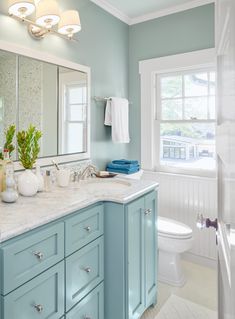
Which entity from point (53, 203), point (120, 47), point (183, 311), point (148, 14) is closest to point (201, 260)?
point (183, 311)

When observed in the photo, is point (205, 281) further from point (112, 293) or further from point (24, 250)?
point (24, 250)

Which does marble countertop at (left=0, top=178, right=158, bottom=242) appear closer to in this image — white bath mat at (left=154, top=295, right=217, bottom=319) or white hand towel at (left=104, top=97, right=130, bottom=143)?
white hand towel at (left=104, top=97, right=130, bottom=143)

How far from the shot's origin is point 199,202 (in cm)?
252

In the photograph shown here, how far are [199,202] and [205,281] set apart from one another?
69 centimetres

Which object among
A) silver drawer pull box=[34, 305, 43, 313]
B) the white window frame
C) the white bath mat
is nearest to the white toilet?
the white bath mat

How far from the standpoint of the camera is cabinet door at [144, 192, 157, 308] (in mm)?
1812

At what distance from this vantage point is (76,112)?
7.22 ft

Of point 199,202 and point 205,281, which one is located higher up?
point 199,202

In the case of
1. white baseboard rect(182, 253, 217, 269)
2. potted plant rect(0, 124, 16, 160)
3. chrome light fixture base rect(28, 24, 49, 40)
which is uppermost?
chrome light fixture base rect(28, 24, 49, 40)

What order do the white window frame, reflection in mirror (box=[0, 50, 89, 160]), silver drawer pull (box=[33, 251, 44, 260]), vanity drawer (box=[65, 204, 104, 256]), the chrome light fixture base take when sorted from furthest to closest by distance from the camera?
the white window frame < the chrome light fixture base < reflection in mirror (box=[0, 50, 89, 160]) < vanity drawer (box=[65, 204, 104, 256]) < silver drawer pull (box=[33, 251, 44, 260])

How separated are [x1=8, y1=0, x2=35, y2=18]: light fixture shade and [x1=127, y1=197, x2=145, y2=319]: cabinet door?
1357 millimetres

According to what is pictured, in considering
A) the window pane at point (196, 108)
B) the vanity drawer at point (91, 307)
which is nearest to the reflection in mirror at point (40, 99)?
the vanity drawer at point (91, 307)

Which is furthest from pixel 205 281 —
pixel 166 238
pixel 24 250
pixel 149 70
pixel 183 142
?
pixel 149 70

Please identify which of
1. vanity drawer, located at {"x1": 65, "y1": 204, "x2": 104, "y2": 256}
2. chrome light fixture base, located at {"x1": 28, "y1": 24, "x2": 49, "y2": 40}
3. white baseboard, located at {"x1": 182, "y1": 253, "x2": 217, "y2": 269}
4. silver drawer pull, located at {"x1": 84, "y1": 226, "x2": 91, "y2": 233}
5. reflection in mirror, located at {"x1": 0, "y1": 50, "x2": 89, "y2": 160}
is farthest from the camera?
white baseboard, located at {"x1": 182, "y1": 253, "x2": 217, "y2": 269}
